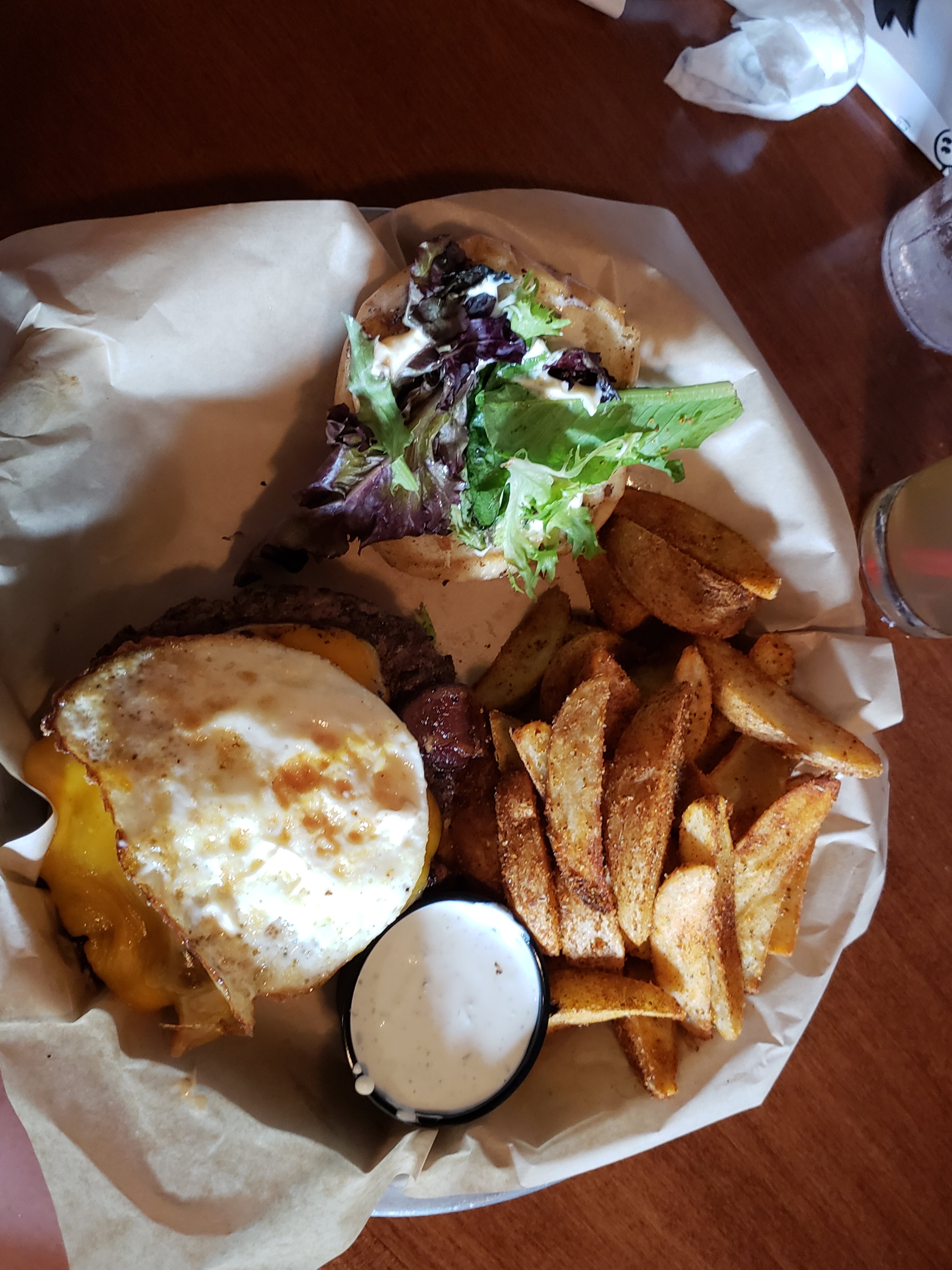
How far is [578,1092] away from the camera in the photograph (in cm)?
184

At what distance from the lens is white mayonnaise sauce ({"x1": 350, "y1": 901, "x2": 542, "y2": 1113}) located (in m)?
1.68

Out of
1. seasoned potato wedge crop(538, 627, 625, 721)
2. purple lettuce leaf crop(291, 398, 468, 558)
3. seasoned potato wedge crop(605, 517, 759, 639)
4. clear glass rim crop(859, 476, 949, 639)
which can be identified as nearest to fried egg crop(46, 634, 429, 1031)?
purple lettuce leaf crop(291, 398, 468, 558)

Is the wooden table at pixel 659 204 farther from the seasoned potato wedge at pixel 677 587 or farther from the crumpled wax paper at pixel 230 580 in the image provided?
the seasoned potato wedge at pixel 677 587

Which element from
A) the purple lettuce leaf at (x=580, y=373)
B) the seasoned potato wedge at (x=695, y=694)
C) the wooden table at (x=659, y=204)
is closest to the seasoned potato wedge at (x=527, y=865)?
the seasoned potato wedge at (x=695, y=694)

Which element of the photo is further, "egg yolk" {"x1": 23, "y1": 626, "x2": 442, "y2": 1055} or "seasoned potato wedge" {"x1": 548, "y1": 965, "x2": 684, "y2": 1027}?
"seasoned potato wedge" {"x1": 548, "y1": 965, "x2": 684, "y2": 1027}

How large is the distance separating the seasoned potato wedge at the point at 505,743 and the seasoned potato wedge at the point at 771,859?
1.66 feet

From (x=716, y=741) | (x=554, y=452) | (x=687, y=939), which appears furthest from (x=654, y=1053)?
(x=554, y=452)

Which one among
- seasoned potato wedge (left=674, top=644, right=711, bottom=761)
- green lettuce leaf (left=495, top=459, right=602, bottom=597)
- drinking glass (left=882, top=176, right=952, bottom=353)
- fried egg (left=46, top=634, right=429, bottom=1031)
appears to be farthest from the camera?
drinking glass (left=882, top=176, right=952, bottom=353)

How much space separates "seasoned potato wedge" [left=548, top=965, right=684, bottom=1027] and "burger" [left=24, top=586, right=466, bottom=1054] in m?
0.43

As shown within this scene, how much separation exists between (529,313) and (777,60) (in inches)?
47.5

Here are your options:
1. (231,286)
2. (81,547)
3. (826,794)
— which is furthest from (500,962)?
(231,286)

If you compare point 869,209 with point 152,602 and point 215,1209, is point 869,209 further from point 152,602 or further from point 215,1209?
point 215,1209

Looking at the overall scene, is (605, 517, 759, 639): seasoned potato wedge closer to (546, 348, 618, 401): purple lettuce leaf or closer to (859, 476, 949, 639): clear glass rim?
(546, 348, 618, 401): purple lettuce leaf

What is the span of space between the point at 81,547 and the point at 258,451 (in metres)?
0.45
